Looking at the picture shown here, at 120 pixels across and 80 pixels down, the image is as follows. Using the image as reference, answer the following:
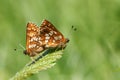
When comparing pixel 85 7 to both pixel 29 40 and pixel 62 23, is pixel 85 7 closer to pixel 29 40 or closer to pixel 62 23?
pixel 62 23

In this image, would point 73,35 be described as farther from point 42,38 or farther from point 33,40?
point 33,40

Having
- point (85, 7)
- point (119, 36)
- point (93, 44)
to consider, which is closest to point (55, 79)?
point (93, 44)

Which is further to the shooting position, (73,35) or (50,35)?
(73,35)

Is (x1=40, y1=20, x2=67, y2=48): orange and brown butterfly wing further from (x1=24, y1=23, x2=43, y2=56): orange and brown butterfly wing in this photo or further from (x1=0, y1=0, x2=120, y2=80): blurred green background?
(x1=0, y1=0, x2=120, y2=80): blurred green background

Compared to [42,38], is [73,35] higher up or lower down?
higher up

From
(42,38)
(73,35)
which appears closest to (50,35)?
(42,38)
